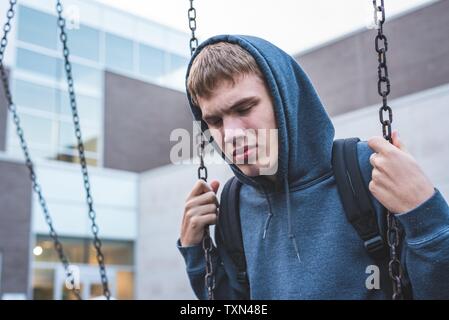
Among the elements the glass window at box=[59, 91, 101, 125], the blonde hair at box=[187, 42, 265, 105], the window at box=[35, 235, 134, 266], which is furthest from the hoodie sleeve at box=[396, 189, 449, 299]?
the glass window at box=[59, 91, 101, 125]

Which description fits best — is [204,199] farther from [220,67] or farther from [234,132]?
[220,67]

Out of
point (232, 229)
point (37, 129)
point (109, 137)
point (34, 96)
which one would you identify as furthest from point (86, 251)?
point (232, 229)

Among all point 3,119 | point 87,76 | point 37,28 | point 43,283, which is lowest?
point 43,283

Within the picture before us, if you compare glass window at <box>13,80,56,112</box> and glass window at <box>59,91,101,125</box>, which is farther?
glass window at <box>59,91,101,125</box>

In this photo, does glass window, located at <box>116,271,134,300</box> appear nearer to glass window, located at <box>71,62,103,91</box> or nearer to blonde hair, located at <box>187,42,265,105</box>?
glass window, located at <box>71,62,103,91</box>

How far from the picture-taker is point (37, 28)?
1706cm

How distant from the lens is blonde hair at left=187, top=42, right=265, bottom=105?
71.2 inches

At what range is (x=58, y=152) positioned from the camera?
1652 cm

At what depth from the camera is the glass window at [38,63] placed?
16.6 m

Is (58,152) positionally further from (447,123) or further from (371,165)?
(371,165)

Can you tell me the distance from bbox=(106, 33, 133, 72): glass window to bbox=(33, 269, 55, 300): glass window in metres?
7.62

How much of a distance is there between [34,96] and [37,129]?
104 cm
